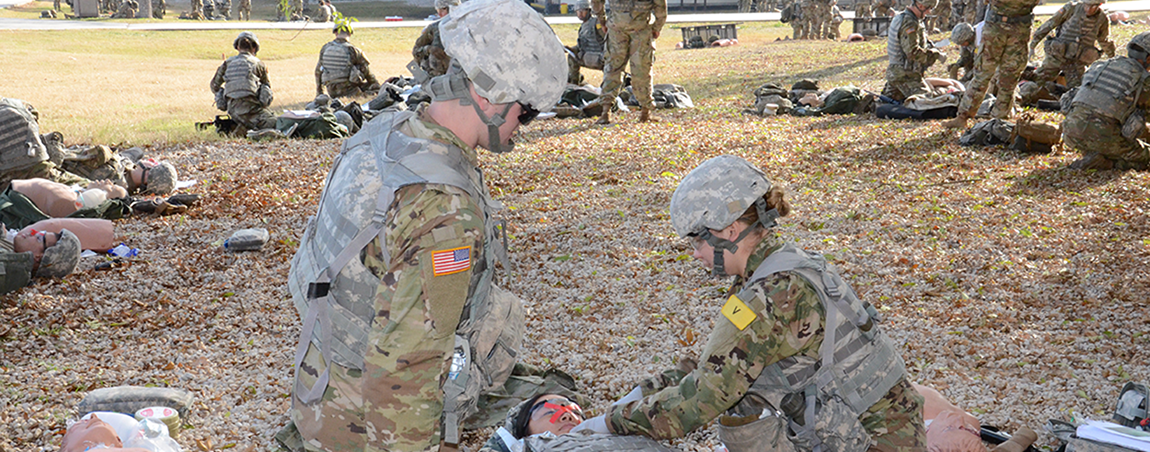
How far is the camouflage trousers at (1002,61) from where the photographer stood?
389 inches

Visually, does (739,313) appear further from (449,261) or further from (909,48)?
(909,48)

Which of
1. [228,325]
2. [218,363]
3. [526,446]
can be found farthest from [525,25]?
[228,325]

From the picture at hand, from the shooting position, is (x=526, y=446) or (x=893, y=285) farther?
(x=893, y=285)

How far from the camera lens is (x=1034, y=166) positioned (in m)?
8.80

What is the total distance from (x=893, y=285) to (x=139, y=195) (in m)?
8.06

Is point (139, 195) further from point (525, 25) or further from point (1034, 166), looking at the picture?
point (1034, 166)

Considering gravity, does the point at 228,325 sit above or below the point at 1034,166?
below

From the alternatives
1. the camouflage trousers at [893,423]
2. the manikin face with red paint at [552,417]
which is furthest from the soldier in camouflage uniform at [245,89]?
the camouflage trousers at [893,423]

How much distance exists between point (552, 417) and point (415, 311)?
1.80 metres

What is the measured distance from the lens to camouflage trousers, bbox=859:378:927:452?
2.87 metres

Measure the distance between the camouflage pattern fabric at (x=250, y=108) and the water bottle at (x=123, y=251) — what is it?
5.14m

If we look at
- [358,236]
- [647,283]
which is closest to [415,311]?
[358,236]

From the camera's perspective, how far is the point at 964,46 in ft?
Result: 45.5

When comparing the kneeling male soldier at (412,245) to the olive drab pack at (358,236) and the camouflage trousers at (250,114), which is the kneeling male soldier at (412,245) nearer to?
the olive drab pack at (358,236)
